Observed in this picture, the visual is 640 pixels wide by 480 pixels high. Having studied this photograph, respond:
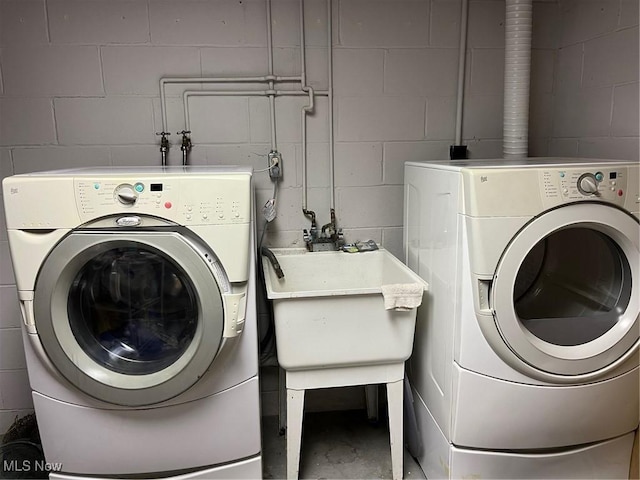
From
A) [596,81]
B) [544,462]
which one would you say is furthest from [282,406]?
[596,81]

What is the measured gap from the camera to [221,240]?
1.40 m

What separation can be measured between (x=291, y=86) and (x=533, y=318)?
4.25 ft

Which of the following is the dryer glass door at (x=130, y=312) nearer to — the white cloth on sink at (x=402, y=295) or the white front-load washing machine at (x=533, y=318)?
the white cloth on sink at (x=402, y=295)

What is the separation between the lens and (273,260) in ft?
6.24

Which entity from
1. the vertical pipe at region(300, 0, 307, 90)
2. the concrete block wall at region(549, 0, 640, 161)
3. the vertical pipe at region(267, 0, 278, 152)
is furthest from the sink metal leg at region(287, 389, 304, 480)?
the concrete block wall at region(549, 0, 640, 161)

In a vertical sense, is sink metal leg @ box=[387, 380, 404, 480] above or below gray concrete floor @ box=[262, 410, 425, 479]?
above

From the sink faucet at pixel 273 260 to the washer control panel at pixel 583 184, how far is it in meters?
0.94

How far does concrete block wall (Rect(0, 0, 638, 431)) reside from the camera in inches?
76.0

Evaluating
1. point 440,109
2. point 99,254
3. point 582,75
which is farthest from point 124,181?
point 582,75

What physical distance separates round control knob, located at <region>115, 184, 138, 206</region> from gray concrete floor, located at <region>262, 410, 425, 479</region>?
1.16 m

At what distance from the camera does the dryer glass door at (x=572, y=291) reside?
1.40m

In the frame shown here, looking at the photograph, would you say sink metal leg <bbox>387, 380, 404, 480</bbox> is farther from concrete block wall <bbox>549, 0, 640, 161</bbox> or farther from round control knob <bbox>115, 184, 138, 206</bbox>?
concrete block wall <bbox>549, 0, 640, 161</bbox>

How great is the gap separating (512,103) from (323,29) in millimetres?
828

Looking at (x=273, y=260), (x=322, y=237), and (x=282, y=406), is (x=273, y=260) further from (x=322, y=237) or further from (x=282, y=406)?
(x=282, y=406)
